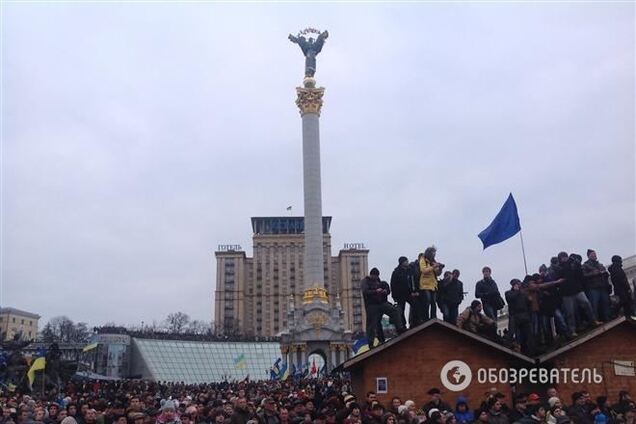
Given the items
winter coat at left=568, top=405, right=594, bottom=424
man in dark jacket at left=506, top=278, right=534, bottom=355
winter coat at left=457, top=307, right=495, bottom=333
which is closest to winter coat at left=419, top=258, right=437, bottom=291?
winter coat at left=457, top=307, right=495, bottom=333

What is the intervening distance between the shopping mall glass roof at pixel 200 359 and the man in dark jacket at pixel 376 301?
4800 cm

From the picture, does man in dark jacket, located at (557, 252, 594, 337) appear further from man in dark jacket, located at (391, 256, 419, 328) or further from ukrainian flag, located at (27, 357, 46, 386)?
ukrainian flag, located at (27, 357, 46, 386)

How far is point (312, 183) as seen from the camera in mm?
63875

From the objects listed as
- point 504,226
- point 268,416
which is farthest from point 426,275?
point 268,416

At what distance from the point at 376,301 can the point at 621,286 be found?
21.4ft

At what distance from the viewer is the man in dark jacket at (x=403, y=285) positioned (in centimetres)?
1803

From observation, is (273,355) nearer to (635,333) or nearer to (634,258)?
(634,258)

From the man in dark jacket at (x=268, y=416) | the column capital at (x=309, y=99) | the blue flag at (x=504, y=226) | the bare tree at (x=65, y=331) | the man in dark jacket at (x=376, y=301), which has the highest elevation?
the column capital at (x=309, y=99)

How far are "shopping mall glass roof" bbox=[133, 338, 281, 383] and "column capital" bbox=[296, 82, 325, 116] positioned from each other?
25613 mm

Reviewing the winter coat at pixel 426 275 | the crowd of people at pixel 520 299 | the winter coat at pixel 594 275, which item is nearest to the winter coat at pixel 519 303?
the crowd of people at pixel 520 299

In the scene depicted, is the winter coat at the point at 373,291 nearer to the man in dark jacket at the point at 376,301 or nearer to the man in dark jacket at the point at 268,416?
the man in dark jacket at the point at 376,301

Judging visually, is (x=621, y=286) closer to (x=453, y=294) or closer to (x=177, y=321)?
(x=453, y=294)

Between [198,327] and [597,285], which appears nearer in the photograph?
[597,285]

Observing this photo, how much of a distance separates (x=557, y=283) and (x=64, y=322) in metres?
125
